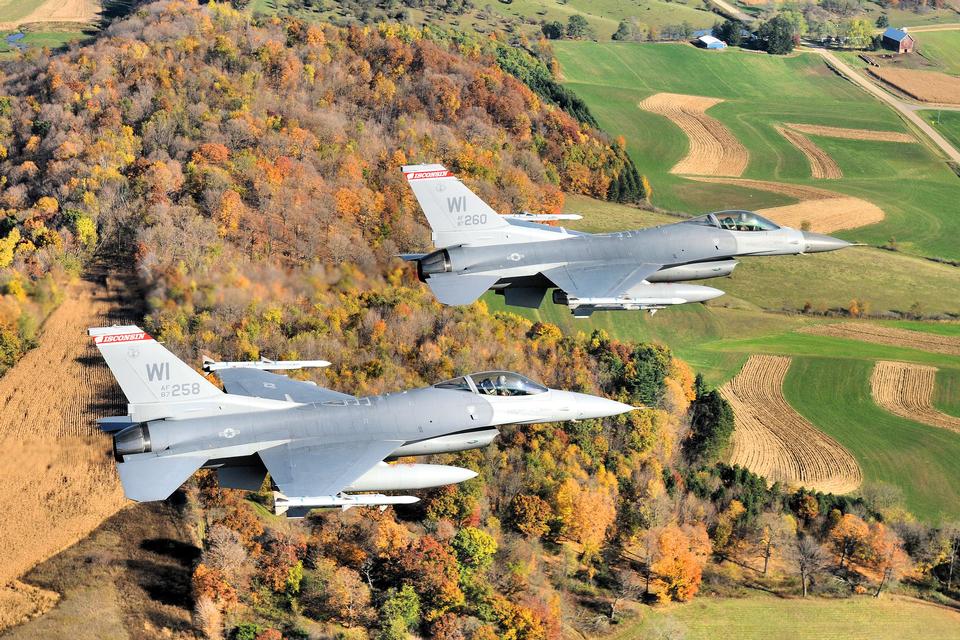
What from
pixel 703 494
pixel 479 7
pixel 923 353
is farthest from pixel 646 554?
pixel 479 7

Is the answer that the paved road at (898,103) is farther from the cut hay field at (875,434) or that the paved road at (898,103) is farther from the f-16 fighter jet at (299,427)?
the f-16 fighter jet at (299,427)

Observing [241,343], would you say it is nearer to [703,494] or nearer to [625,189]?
[703,494]

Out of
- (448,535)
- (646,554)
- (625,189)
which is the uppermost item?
(625,189)

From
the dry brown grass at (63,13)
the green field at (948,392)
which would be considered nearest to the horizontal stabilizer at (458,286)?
the green field at (948,392)

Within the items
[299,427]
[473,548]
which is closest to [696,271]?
[299,427]

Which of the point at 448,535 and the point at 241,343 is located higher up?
the point at 241,343

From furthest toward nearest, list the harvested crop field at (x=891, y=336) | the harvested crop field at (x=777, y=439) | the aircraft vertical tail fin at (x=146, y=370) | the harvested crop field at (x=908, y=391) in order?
the harvested crop field at (x=891, y=336), the harvested crop field at (x=908, y=391), the harvested crop field at (x=777, y=439), the aircraft vertical tail fin at (x=146, y=370)

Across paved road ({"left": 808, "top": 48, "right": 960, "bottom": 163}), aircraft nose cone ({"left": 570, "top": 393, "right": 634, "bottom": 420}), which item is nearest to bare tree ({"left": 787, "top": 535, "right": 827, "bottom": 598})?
aircraft nose cone ({"left": 570, "top": 393, "right": 634, "bottom": 420})

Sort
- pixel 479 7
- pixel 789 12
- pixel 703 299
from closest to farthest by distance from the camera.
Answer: pixel 703 299, pixel 479 7, pixel 789 12
